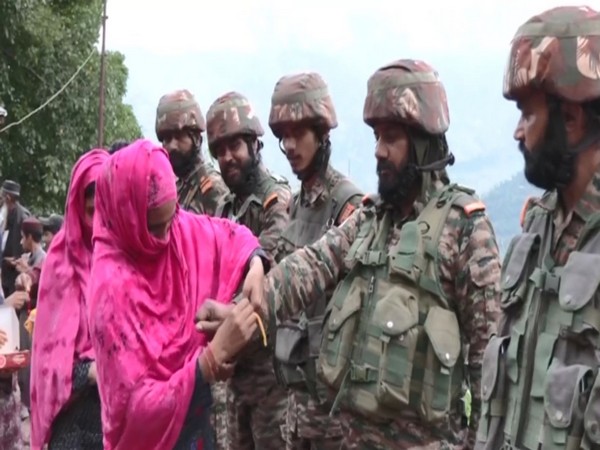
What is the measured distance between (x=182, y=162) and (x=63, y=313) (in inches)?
108

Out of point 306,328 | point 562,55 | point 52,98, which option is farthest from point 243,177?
point 52,98

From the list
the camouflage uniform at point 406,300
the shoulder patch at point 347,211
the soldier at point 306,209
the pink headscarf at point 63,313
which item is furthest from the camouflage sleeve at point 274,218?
the camouflage uniform at point 406,300

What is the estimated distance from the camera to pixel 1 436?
251 inches

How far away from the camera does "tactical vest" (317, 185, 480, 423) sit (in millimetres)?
4035

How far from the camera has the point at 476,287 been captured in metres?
4.03

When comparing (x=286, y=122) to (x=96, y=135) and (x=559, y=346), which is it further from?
(x=96, y=135)

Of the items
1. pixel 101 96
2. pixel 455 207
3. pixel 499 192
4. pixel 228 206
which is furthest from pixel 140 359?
pixel 101 96

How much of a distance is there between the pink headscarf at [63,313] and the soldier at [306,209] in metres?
1.08

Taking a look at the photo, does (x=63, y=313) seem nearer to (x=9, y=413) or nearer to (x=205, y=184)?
(x=9, y=413)

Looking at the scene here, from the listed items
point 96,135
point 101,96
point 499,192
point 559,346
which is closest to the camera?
point 559,346

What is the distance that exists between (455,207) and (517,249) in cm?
91

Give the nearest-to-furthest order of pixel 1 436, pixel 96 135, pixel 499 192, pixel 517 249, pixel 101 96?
1. pixel 517 249
2. pixel 1 436
3. pixel 499 192
4. pixel 101 96
5. pixel 96 135

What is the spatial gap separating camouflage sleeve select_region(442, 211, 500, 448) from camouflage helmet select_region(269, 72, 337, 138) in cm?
165

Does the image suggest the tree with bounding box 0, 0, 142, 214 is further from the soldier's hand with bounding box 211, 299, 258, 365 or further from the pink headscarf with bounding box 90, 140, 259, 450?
the soldier's hand with bounding box 211, 299, 258, 365
